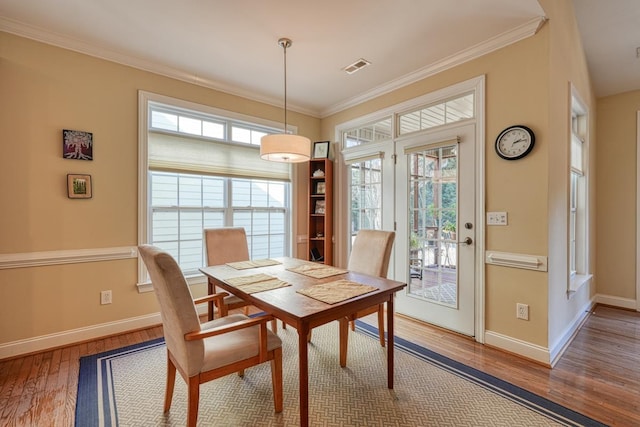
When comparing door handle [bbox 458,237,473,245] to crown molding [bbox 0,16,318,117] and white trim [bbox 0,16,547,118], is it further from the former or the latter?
Result: crown molding [bbox 0,16,318,117]

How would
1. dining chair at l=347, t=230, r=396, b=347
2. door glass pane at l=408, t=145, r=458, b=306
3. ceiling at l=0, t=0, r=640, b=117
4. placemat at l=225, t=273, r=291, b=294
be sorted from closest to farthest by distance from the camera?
placemat at l=225, t=273, r=291, b=294
ceiling at l=0, t=0, r=640, b=117
dining chair at l=347, t=230, r=396, b=347
door glass pane at l=408, t=145, r=458, b=306

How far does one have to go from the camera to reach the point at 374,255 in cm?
256

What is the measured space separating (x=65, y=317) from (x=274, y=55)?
3.05 metres

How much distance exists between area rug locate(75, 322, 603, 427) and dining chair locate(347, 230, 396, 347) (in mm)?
393

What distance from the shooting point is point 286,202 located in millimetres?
4145

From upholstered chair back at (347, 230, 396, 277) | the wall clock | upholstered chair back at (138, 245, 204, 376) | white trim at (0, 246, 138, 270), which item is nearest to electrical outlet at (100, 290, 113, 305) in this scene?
white trim at (0, 246, 138, 270)

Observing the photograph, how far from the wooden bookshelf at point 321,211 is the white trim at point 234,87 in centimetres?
98

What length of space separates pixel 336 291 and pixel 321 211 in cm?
243

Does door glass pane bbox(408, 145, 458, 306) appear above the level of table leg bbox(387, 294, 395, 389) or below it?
above

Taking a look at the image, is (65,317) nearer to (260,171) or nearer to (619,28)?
(260,171)

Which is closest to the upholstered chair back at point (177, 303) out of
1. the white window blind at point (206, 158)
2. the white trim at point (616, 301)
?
the white window blind at point (206, 158)

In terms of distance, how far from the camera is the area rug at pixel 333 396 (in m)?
1.68

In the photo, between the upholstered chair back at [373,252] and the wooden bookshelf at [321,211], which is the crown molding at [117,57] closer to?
the wooden bookshelf at [321,211]

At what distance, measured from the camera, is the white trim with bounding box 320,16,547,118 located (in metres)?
2.33
